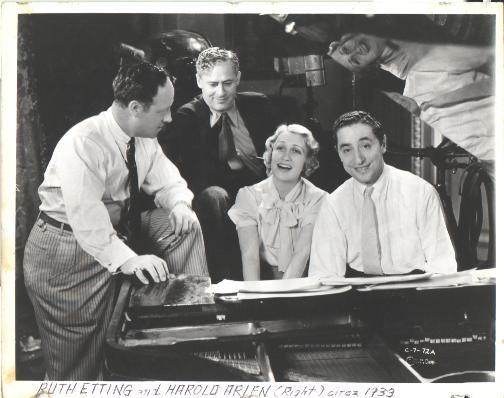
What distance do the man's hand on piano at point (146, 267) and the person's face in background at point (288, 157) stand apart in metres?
0.67

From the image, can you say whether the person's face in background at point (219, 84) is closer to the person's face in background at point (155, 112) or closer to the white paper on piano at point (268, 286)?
the person's face in background at point (155, 112)

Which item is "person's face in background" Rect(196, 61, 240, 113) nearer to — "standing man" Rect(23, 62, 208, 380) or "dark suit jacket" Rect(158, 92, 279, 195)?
"dark suit jacket" Rect(158, 92, 279, 195)

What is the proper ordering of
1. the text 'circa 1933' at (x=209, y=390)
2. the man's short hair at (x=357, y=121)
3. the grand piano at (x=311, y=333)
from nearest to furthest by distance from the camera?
the grand piano at (x=311, y=333) → the text 'circa 1933' at (x=209, y=390) → the man's short hair at (x=357, y=121)

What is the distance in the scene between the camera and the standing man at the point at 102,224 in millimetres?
2707

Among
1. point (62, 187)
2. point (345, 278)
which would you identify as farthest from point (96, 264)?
point (345, 278)

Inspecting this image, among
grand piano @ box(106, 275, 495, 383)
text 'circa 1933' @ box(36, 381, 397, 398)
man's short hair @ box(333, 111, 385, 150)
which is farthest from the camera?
man's short hair @ box(333, 111, 385, 150)

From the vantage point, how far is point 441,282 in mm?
2723

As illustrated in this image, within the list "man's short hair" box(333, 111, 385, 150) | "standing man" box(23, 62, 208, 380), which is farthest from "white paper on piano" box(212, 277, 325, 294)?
"man's short hair" box(333, 111, 385, 150)

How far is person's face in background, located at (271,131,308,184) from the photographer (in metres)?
2.76

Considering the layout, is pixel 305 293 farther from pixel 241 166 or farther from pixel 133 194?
pixel 133 194

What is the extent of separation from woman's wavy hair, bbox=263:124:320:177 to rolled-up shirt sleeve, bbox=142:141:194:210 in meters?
0.40

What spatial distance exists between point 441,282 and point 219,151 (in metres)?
1.19

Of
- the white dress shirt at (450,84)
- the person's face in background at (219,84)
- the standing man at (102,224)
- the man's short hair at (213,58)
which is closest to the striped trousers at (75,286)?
the standing man at (102,224)

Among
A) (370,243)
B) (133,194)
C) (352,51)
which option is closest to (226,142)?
(133,194)
